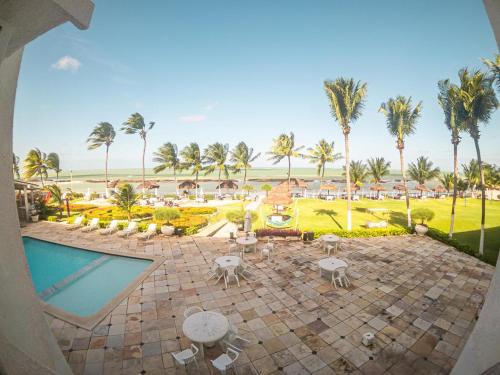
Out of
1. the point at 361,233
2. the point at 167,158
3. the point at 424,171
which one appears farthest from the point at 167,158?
the point at 424,171

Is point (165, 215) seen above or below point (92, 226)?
above

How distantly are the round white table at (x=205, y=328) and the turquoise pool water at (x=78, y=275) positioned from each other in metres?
4.08

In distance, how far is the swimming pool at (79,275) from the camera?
7918 mm

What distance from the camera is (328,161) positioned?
38.4 meters

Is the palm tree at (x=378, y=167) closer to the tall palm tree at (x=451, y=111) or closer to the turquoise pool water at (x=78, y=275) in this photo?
the tall palm tree at (x=451, y=111)

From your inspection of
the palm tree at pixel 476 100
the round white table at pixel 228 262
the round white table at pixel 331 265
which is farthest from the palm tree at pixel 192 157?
the palm tree at pixel 476 100

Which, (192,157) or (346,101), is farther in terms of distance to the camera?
(192,157)

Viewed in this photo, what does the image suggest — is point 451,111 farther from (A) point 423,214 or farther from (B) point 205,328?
(B) point 205,328

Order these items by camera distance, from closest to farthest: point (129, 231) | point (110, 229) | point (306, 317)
→ point (306, 317)
point (129, 231)
point (110, 229)

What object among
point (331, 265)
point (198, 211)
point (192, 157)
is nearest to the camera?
point (331, 265)

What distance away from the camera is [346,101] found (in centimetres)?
1586

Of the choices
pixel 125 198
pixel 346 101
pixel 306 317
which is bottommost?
pixel 306 317

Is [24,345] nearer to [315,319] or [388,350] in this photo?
[315,319]

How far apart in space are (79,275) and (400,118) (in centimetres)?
2114
